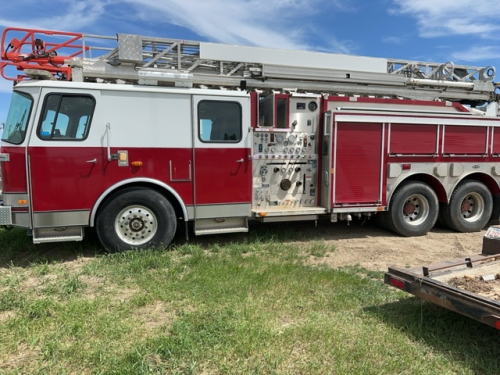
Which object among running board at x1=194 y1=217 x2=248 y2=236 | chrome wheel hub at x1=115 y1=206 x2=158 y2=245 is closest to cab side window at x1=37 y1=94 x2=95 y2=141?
chrome wheel hub at x1=115 y1=206 x2=158 y2=245

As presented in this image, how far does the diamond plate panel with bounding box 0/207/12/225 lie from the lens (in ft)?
16.4

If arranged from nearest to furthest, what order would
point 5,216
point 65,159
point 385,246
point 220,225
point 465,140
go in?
point 5,216 < point 65,159 < point 220,225 < point 385,246 < point 465,140

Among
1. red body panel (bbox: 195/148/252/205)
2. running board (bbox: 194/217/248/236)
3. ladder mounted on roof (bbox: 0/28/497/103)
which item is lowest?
running board (bbox: 194/217/248/236)

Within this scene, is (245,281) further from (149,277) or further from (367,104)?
(367,104)

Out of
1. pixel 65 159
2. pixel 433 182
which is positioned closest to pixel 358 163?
pixel 433 182

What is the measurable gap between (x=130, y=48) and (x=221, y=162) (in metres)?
2.19

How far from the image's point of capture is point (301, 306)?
393 cm

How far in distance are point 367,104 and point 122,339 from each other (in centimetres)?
552

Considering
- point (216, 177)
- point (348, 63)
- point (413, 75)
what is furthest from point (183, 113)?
point (413, 75)

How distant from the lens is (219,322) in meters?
3.44

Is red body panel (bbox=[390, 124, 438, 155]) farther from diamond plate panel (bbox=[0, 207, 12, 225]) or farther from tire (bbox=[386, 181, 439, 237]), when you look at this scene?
diamond plate panel (bbox=[0, 207, 12, 225])

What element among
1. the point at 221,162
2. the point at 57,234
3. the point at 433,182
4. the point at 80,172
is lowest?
the point at 57,234

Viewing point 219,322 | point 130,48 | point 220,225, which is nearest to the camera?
point 219,322

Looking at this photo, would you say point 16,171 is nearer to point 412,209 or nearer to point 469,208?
point 412,209
